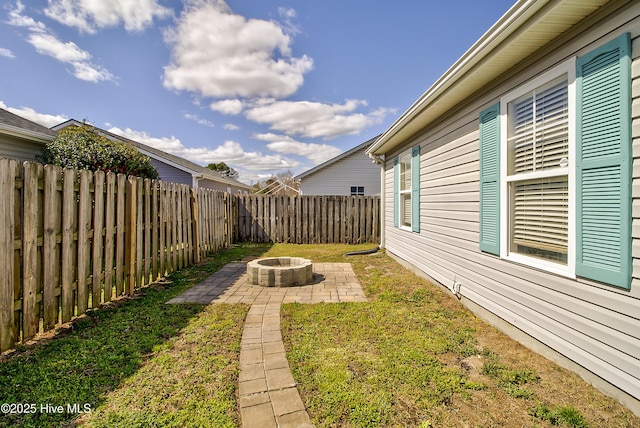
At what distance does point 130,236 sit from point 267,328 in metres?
2.77

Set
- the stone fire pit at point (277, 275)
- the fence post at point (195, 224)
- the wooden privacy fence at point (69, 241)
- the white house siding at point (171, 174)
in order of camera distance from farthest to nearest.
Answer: the white house siding at point (171, 174) < the fence post at point (195, 224) < the stone fire pit at point (277, 275) < the wooden privacy fence at point (69, 241)

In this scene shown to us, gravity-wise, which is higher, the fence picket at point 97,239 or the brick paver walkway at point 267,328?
the fence picket at point 97,239

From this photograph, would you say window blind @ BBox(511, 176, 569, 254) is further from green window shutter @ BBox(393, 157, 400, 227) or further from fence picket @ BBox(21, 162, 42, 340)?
fence picket @ BBox(21, 162, 42, 340)

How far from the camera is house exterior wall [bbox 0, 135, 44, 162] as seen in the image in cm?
662

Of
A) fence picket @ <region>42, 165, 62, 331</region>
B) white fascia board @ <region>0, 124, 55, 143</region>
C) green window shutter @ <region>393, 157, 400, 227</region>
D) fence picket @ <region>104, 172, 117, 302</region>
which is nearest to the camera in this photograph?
fence picket @ <region>42, 165, 62, 331</region>

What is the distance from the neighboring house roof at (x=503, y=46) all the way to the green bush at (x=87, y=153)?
7822mm

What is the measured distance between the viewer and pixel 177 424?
1.65 meters

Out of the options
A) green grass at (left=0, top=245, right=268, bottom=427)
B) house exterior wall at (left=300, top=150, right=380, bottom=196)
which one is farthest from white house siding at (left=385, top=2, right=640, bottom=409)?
house exterior wall at (left=300, top=150, right=380, bottom=196)

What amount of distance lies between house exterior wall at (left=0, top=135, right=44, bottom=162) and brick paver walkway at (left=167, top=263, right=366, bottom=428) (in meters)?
6.10

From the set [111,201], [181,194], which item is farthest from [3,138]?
[111,201]

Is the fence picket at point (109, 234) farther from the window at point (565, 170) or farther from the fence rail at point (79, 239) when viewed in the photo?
the window at point (565, 170)

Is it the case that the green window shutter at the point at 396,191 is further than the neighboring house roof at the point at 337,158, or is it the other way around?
the neighboring house roof at the point at 337,158

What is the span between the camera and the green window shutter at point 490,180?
125 inches

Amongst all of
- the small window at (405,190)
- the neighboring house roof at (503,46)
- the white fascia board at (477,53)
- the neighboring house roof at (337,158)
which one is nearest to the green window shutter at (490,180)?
the neighboring house roof at (503,46)
